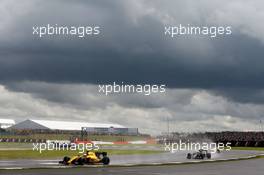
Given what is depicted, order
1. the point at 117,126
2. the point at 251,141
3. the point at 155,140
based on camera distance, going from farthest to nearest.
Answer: the point at 117,126, the point at 155,140, the point at 251,141

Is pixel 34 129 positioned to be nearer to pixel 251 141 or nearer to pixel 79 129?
pixel 79 129

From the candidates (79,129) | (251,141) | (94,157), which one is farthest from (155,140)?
(94,157)

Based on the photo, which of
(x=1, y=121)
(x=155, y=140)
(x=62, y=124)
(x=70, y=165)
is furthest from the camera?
(x=1, y=121)

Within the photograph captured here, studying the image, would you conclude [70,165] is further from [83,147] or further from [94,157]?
[83,147]

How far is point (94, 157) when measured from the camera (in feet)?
114

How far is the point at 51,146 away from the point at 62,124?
46765mm

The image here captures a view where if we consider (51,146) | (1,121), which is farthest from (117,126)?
(51,146)

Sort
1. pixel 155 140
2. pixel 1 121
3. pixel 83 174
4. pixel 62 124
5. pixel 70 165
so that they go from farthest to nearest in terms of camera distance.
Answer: pixel 1 121
pixel 62 124
pixel 155 140
pixel 70 165
pixel 83 174

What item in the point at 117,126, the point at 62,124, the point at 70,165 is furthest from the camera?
the point at 117,126

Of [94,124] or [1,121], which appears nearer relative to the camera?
[94,124]

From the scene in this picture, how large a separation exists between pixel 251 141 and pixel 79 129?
47869 mm

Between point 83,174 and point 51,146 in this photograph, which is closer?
point 83,174

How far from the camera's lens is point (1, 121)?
155750 millimetres

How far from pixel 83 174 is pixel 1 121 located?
5305 inches
